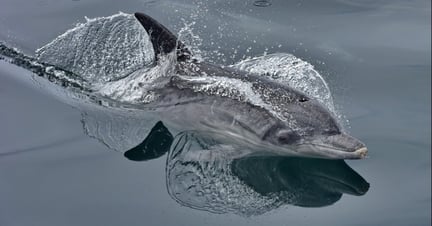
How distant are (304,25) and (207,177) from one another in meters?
4.80

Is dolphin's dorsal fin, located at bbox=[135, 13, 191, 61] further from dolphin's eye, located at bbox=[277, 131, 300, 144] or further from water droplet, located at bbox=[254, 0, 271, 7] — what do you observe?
water droplet, located at bbox=[254, 0, 271, 7]

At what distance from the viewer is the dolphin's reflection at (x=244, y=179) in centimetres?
730

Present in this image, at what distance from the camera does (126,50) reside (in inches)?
445

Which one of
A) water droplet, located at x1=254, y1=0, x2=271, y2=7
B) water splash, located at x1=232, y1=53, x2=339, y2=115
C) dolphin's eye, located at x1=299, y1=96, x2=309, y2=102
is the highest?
dolphin's eye, located at x1=299, y1=96, x2=309, y2=102

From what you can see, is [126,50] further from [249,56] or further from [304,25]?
[304,25]

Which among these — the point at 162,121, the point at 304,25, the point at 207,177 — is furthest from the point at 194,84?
the point at 304,25

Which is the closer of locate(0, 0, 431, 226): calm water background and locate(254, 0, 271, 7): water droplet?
locate(0, 0, 431, 226): calm water background

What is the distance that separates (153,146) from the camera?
8.57 m

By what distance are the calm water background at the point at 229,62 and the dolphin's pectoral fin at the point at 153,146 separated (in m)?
0.14

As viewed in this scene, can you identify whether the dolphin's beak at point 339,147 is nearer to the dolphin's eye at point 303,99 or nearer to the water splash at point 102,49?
the dolphin's eye at point 303,99

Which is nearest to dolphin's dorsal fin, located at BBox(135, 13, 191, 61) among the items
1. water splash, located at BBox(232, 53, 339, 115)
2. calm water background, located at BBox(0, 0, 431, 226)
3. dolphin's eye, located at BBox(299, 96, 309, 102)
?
water splash, located at BBox(232, 53, 339, 115)

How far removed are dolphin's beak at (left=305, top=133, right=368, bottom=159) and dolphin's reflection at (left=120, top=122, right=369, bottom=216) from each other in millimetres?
247

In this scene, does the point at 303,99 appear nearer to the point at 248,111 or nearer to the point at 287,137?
the point at 287,137

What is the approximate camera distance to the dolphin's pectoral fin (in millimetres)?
8406
